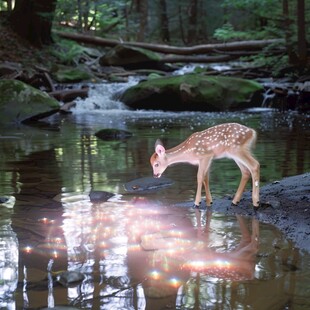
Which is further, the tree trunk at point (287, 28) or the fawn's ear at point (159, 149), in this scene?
the tree trunk at point (287, 28)

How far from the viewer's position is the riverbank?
17.1 feet

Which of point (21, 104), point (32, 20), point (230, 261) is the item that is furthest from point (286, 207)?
point (32, 20)

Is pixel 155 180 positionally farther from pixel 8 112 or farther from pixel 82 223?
pixel 8 112

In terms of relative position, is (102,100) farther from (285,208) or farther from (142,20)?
(285,208)

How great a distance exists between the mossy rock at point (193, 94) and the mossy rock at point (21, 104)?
5004 millimetres

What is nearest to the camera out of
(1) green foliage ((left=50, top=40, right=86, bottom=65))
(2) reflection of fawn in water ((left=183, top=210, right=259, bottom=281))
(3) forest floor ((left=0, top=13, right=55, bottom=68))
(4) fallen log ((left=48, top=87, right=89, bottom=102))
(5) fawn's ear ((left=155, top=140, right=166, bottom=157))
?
(2) reflection of fawn in water ((left=183, top=210, right=259, bottom=281))

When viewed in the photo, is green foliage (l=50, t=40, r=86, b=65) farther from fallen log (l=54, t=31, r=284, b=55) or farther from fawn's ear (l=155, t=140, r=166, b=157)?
fawn's ear (l=155, t=140, r=166, b=157)

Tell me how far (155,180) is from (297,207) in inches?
91.1

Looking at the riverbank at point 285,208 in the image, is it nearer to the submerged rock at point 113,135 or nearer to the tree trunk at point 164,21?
the submerged rock at point 113,135

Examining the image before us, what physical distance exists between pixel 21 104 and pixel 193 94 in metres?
6.92

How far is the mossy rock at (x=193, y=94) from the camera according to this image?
2122 centimetres

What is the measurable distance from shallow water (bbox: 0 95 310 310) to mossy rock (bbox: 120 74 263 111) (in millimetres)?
11643

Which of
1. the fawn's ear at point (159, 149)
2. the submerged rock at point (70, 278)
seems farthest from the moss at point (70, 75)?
the submerged rock at point (70, 278)

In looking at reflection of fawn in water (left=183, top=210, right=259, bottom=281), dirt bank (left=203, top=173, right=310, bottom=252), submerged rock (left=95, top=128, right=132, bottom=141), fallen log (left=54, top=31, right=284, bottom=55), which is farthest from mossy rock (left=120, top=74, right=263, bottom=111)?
reflection of fawn in water (left=183, top=210, right=259, bottom=281)
